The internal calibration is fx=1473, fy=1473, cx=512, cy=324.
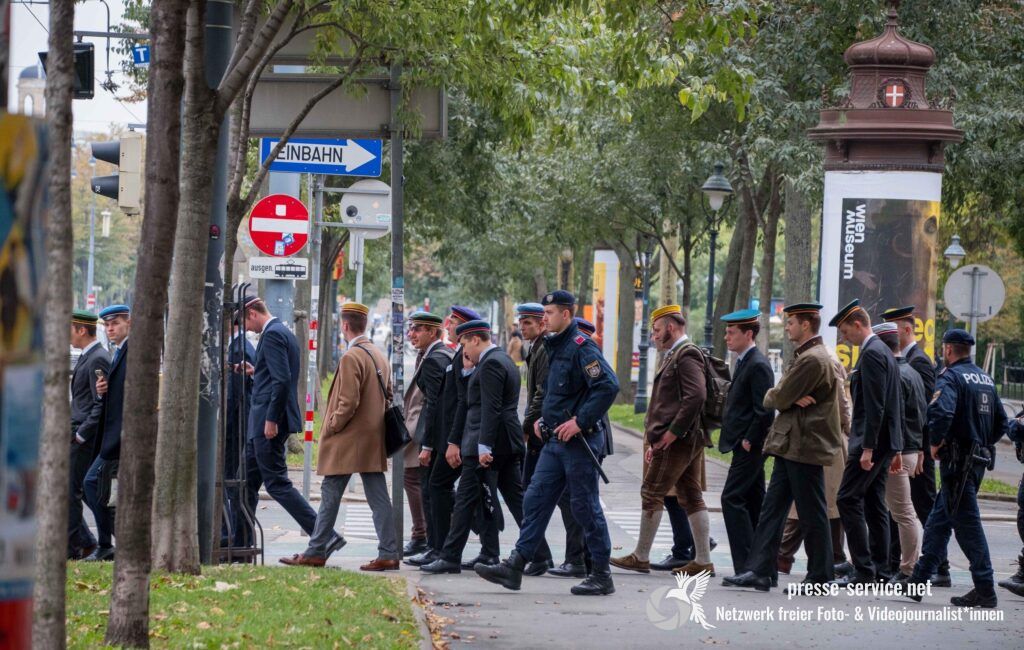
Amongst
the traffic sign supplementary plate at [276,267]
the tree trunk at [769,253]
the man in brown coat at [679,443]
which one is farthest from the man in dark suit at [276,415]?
the tree trunk at [769,253]

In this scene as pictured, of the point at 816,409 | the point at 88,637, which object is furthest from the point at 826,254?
the point at 88,637

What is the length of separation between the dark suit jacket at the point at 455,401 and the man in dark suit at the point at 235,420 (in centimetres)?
149

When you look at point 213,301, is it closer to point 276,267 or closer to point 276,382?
point 276,382

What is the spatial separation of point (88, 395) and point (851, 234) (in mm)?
9435

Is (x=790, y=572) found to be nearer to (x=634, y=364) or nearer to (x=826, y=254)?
(x=826, y=254)

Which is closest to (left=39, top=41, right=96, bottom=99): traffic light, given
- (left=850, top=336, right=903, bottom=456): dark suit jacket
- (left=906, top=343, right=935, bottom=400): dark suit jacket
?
(left=850, top=336, right=903, bottom=456): dark suit jacket

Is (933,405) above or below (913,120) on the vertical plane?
below

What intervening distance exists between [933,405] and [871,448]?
498mm

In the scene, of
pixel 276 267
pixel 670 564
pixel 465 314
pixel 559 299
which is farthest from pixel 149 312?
pixel 276 267

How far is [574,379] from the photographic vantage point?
981 cm

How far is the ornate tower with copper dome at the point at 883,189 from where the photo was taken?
16.5 metres

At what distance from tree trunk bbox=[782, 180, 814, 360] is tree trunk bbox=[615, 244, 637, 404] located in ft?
51.9

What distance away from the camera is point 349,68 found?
10.8 metres

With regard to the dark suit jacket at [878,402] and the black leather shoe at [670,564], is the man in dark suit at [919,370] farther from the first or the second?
the black leather shoe at [670,564]
